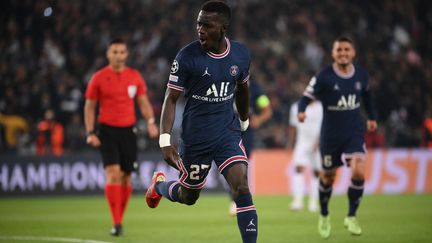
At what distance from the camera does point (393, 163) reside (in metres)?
20.6

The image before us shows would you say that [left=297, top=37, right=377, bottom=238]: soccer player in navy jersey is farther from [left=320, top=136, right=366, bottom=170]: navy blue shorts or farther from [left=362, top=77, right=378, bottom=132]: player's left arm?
[left=362, top=77, right=378, bottom=132]: player's left arm

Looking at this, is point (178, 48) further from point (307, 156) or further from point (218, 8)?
point (218, 8)

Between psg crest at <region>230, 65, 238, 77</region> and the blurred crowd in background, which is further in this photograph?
the blurred crowd in background

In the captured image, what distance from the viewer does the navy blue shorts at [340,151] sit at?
11.1m

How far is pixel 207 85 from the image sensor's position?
7.95m

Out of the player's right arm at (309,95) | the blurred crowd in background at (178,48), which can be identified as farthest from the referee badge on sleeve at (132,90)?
the blurred crowd in background at (178,48)

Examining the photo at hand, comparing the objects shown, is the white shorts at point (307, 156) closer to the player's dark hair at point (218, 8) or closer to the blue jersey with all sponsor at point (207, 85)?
the blue jersey with all sponsor at point (207, 85)

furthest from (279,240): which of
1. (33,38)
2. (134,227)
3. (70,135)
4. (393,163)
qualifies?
(33,38)

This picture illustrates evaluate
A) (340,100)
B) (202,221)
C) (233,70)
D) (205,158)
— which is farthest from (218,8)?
(202,221)

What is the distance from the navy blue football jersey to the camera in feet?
36.7

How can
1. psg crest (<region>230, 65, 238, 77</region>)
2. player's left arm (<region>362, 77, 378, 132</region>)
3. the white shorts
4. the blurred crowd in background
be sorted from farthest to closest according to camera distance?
the blurred crowd in background < the white shorts < player's left arm (<region>362, 77, 378, 132</region>) < psg crest (<region>230, 65, 238, 77</region>)

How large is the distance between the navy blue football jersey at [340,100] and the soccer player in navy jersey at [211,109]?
10.3 feet

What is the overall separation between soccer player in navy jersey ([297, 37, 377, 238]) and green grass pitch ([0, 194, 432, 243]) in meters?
0.77

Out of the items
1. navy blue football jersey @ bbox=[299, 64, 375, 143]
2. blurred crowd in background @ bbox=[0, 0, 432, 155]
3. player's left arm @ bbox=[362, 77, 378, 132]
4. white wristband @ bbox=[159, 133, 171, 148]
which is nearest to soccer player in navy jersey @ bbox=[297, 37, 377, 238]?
navy blue football jersey @ bbox=[299, 64, 375, 143]
